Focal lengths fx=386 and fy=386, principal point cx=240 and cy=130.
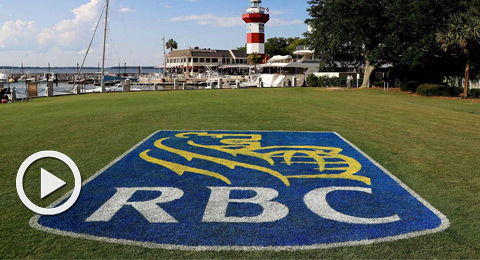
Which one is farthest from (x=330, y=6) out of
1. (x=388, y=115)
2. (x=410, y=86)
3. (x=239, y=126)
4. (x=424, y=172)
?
(x=424, y=172)

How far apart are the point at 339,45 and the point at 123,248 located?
3965cm

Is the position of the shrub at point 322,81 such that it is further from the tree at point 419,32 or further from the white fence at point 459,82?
the white fence at point 459,82

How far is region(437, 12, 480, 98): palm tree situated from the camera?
30.1 m

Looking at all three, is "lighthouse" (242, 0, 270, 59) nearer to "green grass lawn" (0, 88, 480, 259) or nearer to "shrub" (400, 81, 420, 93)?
"shrub" (400, 81, 420, 93)

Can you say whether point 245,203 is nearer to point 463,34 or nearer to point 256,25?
point 463,34

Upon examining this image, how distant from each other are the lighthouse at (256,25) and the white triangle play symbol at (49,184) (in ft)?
293

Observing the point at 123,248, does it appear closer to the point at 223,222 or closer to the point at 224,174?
the point at 223,222

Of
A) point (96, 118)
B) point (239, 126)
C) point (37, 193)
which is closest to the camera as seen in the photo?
point (37, 193)

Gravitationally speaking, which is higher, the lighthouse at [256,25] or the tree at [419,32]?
the lighthouse at [256,25]

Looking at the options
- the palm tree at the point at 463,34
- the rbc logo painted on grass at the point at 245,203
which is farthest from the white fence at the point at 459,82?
the rbc logo painted on grass at the point at 245,203

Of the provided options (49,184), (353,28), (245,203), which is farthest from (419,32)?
(49,184)

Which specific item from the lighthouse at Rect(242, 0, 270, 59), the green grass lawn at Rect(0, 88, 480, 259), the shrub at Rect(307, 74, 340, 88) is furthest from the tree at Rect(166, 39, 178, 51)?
the green grass lawn at Rect(0, 88, 480, 259)

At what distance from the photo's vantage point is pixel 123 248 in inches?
196

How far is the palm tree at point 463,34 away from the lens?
30.1 metres
